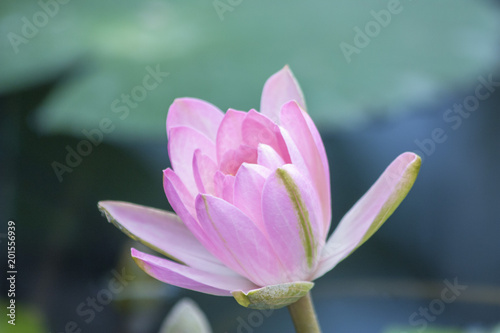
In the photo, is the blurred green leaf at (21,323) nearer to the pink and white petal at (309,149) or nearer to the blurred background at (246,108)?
the blurred background at (246,108)

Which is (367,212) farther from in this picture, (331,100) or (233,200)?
(331,100)

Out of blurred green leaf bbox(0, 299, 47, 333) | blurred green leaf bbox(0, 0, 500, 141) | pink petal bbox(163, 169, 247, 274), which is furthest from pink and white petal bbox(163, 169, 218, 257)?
blurred green leaf bbox(0, 299, 47, 333)

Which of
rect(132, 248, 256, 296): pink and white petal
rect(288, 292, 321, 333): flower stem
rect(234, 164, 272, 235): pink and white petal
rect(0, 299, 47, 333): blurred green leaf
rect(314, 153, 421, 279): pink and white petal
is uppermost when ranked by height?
rect(234, 164, 272, 235): pink and white petal

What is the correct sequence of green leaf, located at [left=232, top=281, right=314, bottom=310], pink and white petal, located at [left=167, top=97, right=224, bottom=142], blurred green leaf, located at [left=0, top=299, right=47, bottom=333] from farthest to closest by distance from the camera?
1. blurred green leaf, located at [left=0, top=299, right=47, bottom=333]
2. pink and white petal, located at [left=167, top=97, right=224, bottom=142]
3. green leaf, located at [left=232, top=281, right=314, bottom=310]

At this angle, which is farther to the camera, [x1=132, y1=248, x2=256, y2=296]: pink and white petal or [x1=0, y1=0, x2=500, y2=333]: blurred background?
[x1=0, y1=0, x2=500, y2=333]: blurred background

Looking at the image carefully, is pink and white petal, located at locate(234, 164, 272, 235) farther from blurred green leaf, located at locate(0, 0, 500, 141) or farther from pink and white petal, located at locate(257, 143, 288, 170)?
blurred green leaf, located at locate(0, 0, 500, 141)

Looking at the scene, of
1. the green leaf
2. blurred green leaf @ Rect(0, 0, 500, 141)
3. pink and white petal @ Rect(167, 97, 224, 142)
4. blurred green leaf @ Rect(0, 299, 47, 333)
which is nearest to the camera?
the green leaf

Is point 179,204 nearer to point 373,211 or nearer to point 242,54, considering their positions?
point 373,211

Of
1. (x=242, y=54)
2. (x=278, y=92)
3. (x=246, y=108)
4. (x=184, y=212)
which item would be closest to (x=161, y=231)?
(x=184, y=212)

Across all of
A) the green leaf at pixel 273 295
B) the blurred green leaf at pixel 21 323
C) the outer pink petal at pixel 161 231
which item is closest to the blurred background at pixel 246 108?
the blurred green leaf at pixel 21 323
